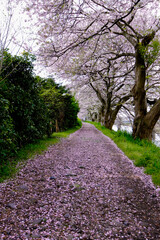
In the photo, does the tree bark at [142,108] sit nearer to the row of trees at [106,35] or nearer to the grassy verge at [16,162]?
the row of trees at [106,35]

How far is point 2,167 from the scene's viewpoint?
4.74 meters

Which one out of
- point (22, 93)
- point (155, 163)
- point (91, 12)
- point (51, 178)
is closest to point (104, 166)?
point (155, 163)

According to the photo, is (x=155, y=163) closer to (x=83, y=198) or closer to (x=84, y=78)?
(x=83, y=198)

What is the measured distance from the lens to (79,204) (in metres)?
3.26

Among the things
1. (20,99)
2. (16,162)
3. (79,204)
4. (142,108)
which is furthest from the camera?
(142,108)

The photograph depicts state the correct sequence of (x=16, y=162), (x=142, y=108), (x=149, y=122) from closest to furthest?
(x=16, y=162) → (x=149, y=122) → (x=142, y=108)

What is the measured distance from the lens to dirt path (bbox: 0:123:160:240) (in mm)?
2453

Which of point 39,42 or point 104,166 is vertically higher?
point 39,42

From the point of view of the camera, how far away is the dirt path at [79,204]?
8.05 feet

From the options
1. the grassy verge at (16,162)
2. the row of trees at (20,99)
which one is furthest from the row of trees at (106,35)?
the grassy verge at (16,162)

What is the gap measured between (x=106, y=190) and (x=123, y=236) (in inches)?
57.8

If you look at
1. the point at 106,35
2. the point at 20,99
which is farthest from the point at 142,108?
the point at 20,99

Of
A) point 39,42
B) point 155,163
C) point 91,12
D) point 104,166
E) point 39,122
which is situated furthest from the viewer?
point 39,122

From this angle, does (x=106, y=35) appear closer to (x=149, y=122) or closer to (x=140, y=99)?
(x=140, y=99)
